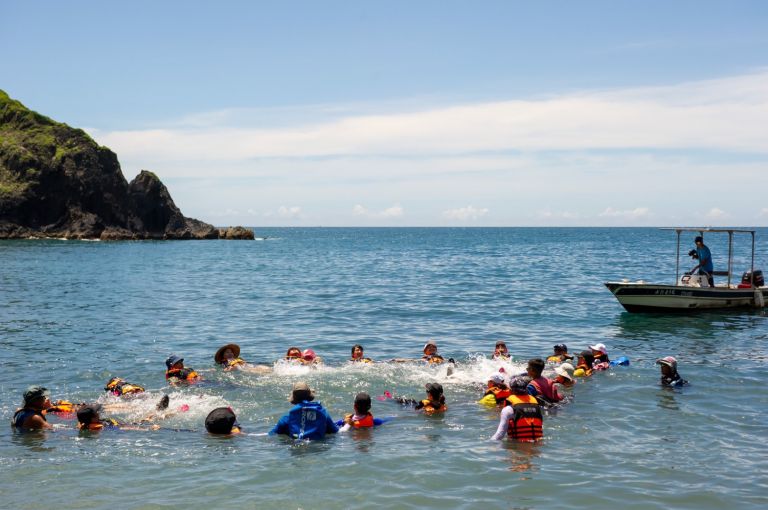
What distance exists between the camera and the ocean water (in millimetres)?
10094

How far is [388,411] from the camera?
14.6m

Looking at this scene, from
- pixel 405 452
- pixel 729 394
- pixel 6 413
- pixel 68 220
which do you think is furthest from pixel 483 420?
pixel 68 220

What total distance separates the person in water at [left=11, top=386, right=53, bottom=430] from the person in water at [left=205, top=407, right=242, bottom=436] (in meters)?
3.27

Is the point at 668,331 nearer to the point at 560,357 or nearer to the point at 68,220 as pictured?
the point at 560,357

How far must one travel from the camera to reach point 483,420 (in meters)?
13.7

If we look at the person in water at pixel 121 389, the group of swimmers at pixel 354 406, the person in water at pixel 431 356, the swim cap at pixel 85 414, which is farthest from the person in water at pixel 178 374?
the person in water at pixel 431 356

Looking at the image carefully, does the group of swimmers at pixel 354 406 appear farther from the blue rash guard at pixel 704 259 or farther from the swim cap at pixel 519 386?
the blue rash guard at pixel 704 259

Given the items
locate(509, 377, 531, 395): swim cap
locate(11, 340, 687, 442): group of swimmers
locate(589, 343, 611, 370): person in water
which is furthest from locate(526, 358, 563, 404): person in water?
locate(589, 343, 611, 370): person in water

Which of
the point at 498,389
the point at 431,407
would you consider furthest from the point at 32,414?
the point at 498,389

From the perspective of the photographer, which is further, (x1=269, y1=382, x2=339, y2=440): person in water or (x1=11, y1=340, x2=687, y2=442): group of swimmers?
(x1=269, y1=382, x2=339, y2=440): person in water

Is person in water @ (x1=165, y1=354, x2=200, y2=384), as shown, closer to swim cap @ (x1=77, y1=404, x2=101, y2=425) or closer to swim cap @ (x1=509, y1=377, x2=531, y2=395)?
swim cap @ (x1=77, y1=404, x2=101, y2=425)

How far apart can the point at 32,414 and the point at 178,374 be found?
4.56 metres

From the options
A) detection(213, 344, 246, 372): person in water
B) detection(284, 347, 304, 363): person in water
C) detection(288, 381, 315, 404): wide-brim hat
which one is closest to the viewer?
detection(288, 381, 315, 404): wide-brim hat

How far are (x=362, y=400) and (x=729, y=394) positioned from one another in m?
9.05
